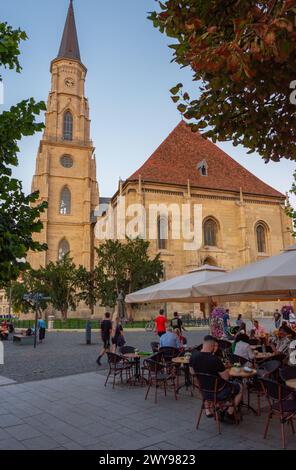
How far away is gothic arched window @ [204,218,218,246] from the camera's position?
3609cm

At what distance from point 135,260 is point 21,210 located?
2396 cm

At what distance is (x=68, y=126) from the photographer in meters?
49.0

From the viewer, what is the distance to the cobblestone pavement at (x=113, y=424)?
4797mm

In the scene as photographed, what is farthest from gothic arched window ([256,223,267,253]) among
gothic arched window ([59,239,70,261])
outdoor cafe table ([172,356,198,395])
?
outdoor cafe table ([172,356,198,395])

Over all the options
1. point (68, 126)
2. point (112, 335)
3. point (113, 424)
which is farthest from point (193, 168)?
point (113, 424)

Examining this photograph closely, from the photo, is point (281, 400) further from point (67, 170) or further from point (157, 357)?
point (67, 170)

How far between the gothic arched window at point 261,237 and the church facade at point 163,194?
0.10 meters

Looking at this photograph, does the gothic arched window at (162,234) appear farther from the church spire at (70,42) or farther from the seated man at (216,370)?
the church spire at (70,42)

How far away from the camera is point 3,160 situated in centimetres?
491

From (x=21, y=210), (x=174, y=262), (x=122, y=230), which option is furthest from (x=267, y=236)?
(x=21, y=210)

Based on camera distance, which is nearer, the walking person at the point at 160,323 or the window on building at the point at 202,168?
the walking person at the point at 160,323

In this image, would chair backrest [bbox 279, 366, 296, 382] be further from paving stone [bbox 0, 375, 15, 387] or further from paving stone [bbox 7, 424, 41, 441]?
paving stone [bbox 0, 375, 15, 387]

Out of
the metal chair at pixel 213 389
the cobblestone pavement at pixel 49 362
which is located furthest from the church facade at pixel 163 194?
the metal chair at pixel 213 389

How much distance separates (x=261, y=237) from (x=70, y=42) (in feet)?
131
